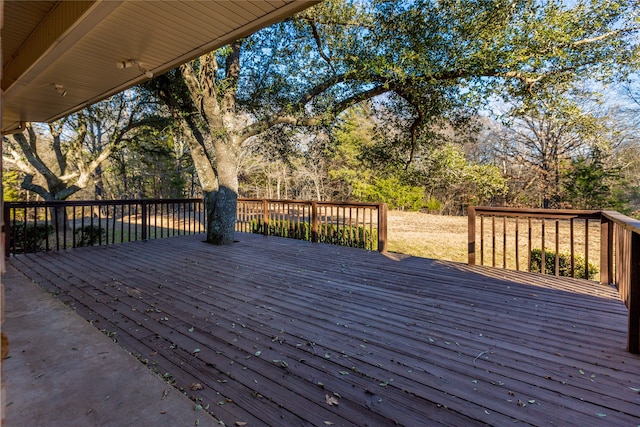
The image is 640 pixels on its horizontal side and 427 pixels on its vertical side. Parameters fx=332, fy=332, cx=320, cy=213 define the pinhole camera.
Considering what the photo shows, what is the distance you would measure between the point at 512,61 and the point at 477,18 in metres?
0.87

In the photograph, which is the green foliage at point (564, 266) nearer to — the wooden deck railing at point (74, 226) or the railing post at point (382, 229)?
the railing post at point (382, 229)

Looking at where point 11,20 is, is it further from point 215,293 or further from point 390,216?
point 390,216

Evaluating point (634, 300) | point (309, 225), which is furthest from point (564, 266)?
point (309, 225)

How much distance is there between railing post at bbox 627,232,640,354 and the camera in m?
2.15

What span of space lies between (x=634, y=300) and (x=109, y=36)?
435 centimetres

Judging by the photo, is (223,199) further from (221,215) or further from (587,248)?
(587,248)

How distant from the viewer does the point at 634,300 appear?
2.17m

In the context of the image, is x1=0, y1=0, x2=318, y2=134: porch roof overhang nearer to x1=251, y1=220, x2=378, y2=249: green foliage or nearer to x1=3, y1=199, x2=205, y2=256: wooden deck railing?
x1=3, y1=199, x2=205, y2=256: wooden deck railing

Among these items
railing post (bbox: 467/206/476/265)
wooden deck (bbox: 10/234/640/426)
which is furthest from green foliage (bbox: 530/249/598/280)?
wooden deck (bbox: 10/234/640/426)

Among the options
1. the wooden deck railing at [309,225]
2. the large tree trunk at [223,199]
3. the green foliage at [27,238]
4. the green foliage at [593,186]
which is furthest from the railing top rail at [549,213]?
the green foliage at [593,186]

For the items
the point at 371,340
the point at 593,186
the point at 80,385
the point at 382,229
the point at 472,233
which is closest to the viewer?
the point at 80,385

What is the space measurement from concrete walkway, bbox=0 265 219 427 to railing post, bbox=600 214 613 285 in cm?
409

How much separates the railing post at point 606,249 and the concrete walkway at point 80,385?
4091 mm

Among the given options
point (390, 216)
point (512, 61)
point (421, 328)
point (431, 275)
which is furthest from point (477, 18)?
point (390, 216)
